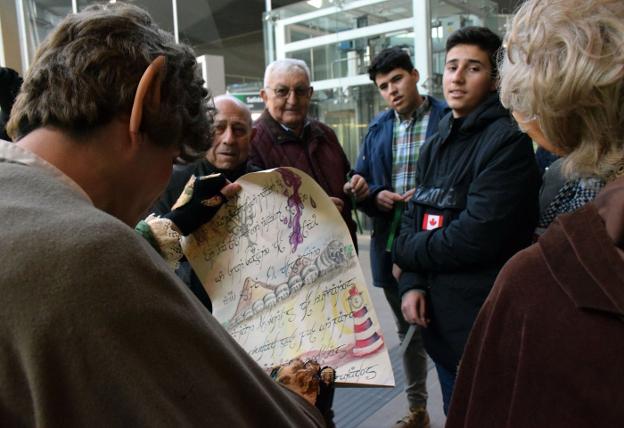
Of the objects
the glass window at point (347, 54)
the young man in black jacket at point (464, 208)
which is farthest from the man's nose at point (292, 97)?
the glass window at point (347, 54)

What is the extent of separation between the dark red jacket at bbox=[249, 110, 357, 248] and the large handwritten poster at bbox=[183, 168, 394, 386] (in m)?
0.81

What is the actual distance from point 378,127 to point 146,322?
2.29m

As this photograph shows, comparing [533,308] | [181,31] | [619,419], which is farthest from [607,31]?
[181,31]

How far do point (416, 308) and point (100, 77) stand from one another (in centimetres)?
137

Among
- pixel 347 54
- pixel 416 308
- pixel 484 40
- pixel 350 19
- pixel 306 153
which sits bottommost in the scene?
pixel 416 308

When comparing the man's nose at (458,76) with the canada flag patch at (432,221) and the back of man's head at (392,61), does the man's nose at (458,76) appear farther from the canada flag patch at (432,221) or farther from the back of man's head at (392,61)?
the back of man's head at (392,61)

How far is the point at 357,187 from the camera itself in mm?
2270

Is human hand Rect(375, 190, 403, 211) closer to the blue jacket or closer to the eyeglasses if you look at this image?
the blue jacket

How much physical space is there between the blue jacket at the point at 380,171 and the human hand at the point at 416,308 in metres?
0.61

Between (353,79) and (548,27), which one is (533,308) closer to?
(548,27)

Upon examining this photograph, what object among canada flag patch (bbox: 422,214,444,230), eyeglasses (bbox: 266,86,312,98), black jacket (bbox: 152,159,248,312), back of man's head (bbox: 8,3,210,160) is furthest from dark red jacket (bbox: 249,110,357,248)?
back of man's head (bbox: 8,3,210,160)

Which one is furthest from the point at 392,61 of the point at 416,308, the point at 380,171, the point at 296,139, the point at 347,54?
the point at 347,54

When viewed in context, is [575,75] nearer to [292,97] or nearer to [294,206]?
[294,206]

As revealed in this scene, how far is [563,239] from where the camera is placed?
770 millimetres
